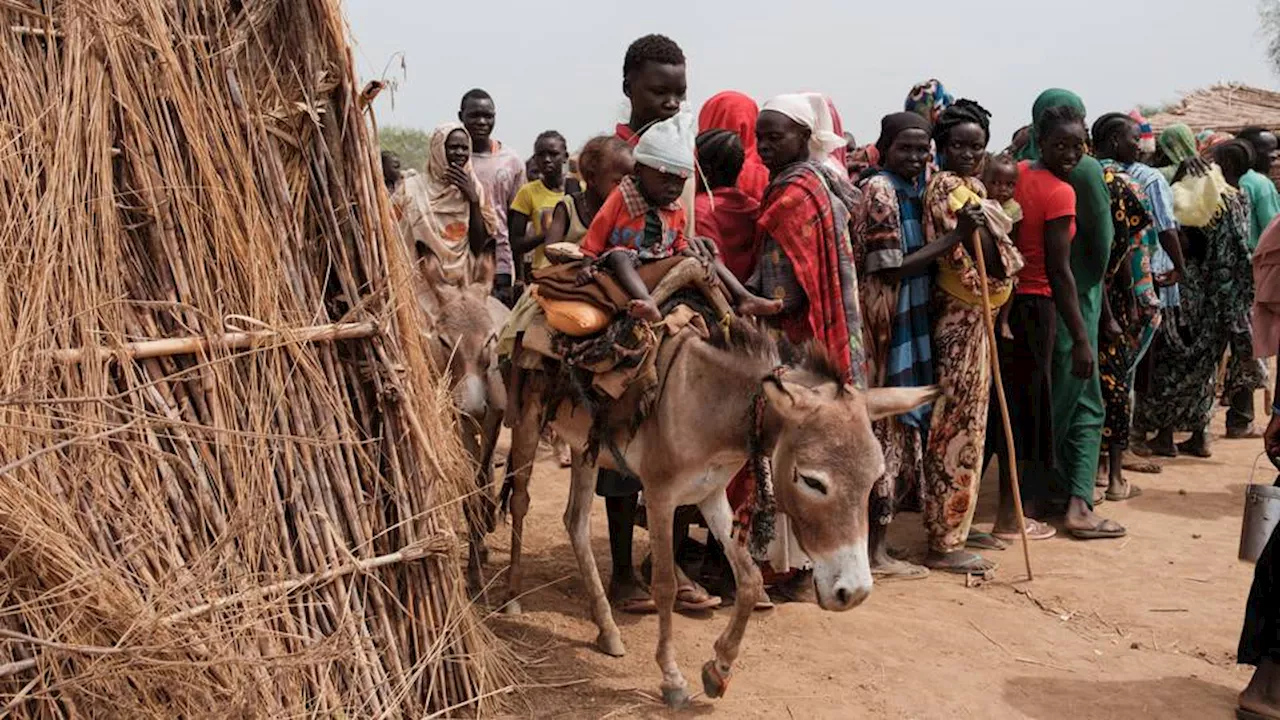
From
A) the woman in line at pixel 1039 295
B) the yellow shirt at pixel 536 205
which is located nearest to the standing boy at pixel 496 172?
the yellow shirt at pixel 536 205

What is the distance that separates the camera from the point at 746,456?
13.2ft

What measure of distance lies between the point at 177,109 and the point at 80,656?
1.66m

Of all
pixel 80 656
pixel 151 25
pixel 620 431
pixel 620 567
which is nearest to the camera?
pixel 80 656

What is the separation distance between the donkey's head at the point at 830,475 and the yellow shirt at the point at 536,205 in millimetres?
4060

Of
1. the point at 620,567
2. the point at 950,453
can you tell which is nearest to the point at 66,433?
the point at 620,567

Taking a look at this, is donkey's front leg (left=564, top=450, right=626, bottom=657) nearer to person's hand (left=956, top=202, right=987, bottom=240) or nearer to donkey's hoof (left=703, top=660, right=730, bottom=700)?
donkey's hoof (left=703, top=660, right=730, bottom=700)

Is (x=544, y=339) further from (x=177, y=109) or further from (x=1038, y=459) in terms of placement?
(x=1038, y=459)

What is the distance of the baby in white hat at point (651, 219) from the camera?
414 cm

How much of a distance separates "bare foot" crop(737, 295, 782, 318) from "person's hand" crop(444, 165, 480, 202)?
3377 mm

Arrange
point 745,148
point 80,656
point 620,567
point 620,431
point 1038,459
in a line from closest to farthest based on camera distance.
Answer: point 80,656, point 620,431, point 620,567, point 745,148, point 1038,459

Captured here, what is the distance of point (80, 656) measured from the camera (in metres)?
2.81

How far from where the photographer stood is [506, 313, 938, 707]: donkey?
360 cm

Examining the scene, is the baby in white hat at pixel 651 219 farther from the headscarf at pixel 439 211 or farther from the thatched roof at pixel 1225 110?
the thatched roof at pixel 1225 110

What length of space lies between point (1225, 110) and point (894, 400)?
14.4m
